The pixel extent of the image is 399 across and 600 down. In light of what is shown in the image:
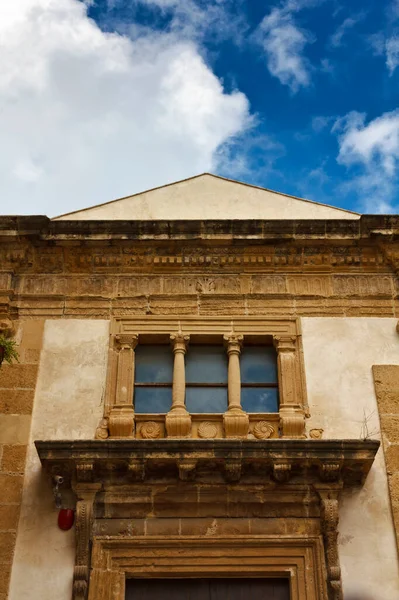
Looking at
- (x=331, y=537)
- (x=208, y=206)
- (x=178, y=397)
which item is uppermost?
(x=208, y=206)

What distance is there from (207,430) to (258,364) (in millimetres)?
1133

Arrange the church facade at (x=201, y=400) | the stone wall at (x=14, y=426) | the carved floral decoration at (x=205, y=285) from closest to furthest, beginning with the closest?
the church facade at (x=201, y=400), the stone wall at (x=14, y=426), the carved floral decoration at (x=205, y=285)

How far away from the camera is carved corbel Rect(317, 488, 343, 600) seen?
7.80 m

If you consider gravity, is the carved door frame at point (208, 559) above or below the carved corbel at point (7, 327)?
below

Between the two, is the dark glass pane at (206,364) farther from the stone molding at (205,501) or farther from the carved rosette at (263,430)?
the stone molding at (205,501)

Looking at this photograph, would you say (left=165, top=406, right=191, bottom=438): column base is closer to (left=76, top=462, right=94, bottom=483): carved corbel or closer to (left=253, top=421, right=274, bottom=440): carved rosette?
(left=253, top=421, right=274, bottom=440): carved rosette

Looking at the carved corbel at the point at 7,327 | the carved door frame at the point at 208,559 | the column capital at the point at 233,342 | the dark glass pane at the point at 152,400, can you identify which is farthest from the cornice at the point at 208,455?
the carved corbel at the point at 7,327

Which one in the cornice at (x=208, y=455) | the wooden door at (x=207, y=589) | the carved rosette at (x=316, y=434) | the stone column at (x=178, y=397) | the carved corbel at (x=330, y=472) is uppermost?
the stone column at (x=178, y=397)

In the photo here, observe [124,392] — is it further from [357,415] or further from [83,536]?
[357,415]

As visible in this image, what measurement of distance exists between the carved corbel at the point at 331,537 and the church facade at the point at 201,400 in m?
0.02

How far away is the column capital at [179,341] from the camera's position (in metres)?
9.38

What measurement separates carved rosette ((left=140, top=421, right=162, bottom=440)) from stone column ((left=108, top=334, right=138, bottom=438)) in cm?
13

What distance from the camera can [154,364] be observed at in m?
9.48

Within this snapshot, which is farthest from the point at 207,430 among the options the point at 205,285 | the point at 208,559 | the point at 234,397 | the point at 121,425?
→ the point at 205,285
